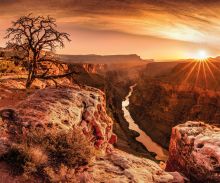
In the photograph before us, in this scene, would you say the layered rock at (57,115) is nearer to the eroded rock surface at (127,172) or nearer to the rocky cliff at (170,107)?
the eroded rock surface at (127,172)

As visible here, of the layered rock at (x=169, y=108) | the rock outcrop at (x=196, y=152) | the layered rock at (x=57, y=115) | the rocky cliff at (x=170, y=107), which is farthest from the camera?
the rocky cliff at (x=170, y=107)

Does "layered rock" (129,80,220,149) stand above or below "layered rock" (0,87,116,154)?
below

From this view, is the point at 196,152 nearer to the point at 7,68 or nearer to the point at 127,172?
the point at 127,172

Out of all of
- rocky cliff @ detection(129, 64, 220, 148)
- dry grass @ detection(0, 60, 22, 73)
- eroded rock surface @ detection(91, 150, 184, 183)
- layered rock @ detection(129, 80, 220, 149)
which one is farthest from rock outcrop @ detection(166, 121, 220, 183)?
rocky cliff @ detection(129, 64, 220, 148)

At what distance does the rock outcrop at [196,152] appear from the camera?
931cm

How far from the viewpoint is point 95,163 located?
8.43 m

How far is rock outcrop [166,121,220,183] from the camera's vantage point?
931 centimetres

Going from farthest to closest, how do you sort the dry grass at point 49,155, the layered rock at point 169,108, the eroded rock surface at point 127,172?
1. the layered rock at point 169,108
2. the eroded rock surface at point 127,172
3. the dry grass at point 49,155

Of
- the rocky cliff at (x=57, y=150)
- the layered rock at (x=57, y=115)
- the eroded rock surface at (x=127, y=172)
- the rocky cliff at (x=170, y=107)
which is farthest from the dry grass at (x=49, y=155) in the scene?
the rocky cliff at (x=170, y=107)

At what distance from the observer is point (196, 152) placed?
10.3 meters

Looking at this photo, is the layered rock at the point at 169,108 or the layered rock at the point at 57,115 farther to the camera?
the layered rock at the point at 169,108

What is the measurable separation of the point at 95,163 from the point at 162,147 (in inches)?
1889

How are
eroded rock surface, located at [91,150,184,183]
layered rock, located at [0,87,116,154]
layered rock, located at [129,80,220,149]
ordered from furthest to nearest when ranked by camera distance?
layered rock, located at [129,80,220,149]
layered rock, located at [0,87,116,154]
eroded rock surface, located at [91,150,184,183]

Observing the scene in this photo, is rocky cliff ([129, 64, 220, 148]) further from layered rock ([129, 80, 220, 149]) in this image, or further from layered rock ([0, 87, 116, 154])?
layered rock ([0, 87, 116, 154])
